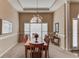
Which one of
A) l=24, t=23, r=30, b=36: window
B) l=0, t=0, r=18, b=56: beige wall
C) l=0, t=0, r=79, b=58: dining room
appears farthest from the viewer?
l=24, t=23, r=30, b=36: window

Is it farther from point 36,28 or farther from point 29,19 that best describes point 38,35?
point 36,28

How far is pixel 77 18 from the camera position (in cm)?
906

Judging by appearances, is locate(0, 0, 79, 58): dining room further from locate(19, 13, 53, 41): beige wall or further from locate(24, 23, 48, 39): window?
locate(24, 23, 48, 39): window

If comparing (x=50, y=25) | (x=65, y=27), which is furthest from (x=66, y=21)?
(x=50, y=25)

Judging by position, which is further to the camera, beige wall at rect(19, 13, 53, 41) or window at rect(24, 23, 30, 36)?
window at rect(24, 23, 30, 36)

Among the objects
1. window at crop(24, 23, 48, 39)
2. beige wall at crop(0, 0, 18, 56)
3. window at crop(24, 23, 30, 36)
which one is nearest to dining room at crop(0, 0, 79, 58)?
beige wall at crop(0, 0, 18, 56)

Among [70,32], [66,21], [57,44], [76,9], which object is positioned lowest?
[57,44]

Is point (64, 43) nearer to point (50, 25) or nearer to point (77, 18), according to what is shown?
point (77, 18)

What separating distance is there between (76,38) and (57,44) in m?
2.23

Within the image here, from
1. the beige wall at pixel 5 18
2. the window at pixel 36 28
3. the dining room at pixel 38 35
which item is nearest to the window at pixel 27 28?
the window at pixel 36 28

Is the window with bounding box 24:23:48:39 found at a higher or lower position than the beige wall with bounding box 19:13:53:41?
lower

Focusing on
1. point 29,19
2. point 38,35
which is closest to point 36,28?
point 29,19

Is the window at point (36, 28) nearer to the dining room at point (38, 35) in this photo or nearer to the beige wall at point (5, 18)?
the dining room at point (38, 35)

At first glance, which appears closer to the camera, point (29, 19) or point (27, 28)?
point (29, 19)
